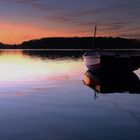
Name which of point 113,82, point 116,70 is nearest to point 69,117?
point 113,82

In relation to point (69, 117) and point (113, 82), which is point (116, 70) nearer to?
point (113, 82)

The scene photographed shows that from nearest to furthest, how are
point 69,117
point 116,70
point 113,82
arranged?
point 69,117 < point 113,82 < point 116,70

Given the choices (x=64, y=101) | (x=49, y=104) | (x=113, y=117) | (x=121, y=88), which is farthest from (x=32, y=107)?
(x=121, y=88)

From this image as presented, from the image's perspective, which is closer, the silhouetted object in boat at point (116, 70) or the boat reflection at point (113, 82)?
the boat reflection at point (113, 82)

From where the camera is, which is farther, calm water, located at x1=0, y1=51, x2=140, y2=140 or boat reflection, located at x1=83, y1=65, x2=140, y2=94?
boat reflection, located at x1=83, y1=65, x2=140, y2=94

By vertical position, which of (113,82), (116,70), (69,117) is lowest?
(113,82)

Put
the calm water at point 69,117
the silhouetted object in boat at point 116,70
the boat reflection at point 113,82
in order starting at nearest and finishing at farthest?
1. the calm water at point 69,117
2. the boat reflection at point 113,82
3. the silhouetted object in boat at point 116,70

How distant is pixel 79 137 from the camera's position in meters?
12.2

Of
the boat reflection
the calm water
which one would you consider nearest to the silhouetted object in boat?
the boat reflection

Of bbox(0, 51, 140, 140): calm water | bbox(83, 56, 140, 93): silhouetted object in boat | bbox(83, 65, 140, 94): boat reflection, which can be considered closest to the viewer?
bbox(0, 51, 140, 140): calm water

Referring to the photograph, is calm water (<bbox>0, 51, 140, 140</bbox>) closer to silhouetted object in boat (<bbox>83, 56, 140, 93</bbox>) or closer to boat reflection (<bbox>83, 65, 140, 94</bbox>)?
boat reflection (<bbox>83, 65, 140, 94</bbox>)

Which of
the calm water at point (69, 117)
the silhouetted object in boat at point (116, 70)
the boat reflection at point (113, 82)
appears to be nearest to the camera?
the calm water at point (69, 117)

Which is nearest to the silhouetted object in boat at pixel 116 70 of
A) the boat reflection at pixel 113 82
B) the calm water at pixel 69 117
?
the boat reflection at pixel 113 82

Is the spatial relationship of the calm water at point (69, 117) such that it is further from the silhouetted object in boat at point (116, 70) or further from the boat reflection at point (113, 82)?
the silhouetted object in boat at point (116, 70)
